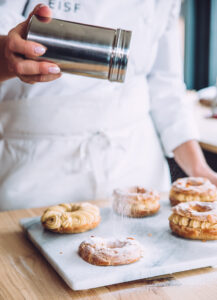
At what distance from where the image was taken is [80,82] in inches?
56.5

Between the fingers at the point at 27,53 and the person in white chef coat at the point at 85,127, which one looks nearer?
the fingers at the point at 27,53

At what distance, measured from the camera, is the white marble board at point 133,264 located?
2.75ft

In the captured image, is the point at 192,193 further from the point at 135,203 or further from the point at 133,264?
the point at 133,264

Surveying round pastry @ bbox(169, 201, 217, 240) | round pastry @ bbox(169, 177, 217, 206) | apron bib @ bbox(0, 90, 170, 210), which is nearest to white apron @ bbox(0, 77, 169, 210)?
apron bib @ bbox(0, 90, 170, 210)

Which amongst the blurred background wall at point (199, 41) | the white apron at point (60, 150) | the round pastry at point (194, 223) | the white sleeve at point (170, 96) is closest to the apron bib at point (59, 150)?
the white apron at point (60, 150)

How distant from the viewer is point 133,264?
2.92ft

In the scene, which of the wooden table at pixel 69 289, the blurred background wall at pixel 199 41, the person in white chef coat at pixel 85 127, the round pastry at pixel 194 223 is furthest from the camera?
the blurred background wall at pixel 199 41

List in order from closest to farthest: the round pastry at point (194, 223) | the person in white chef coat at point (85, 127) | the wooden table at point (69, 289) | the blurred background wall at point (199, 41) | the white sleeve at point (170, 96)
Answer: the wooden table at point (69, 289) < the round pastry at point (194, 223) < the person in white chef coat at point (85, 127) < the white sleeve at point (170, 96) < the blurred background wall at point (199, 41)

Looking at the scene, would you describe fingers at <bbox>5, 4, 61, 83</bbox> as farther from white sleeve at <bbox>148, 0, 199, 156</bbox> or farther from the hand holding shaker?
white sleeve at <bbox>148, 0, 199, 156</bbox>

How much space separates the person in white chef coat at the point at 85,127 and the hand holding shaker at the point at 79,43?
427 mm

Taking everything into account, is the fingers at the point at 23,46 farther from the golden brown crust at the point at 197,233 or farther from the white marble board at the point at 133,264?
the golden brown crust at the point at 197,233

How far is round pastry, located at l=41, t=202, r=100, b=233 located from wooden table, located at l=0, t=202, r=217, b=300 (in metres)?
0.10

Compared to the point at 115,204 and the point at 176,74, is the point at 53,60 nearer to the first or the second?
the point at 115,204

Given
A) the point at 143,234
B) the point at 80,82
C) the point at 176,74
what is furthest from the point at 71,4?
the point at 143,234
